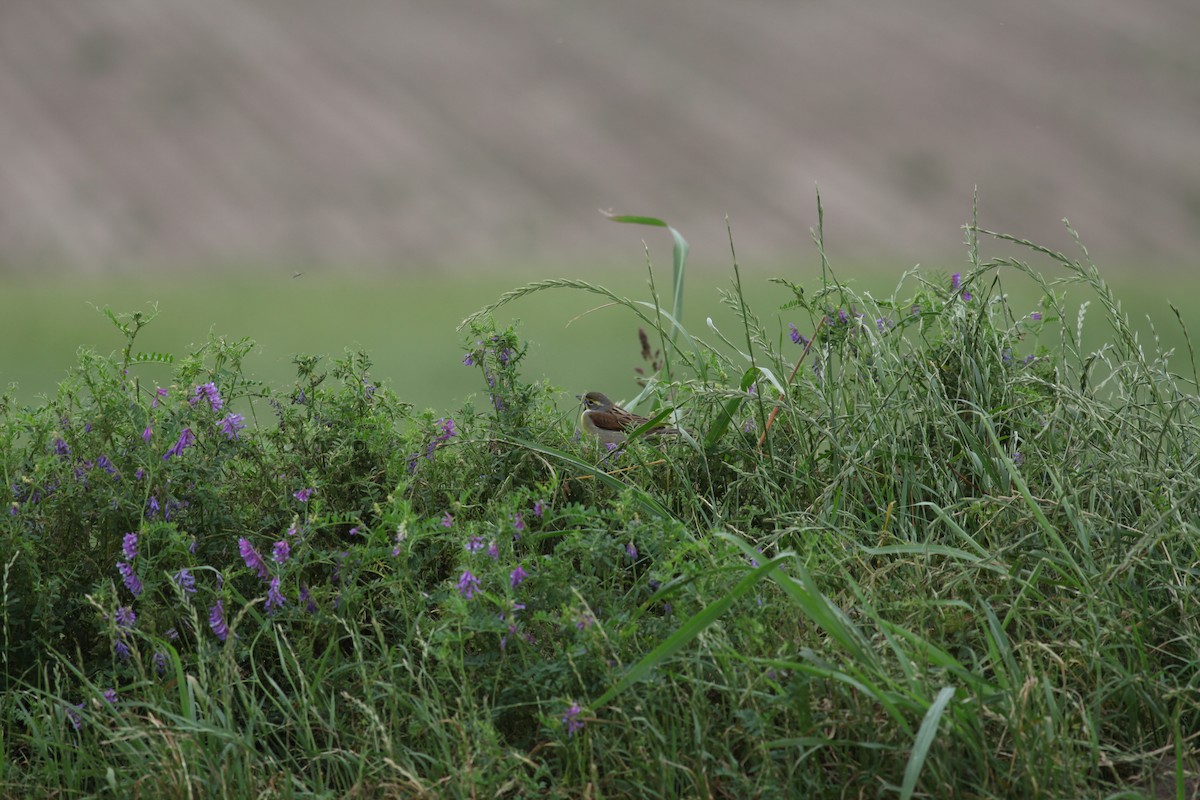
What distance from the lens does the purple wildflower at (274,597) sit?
69.7 inches

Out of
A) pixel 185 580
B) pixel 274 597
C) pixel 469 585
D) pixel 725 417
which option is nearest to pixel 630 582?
pixel 725 417

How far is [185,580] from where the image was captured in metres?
1.75

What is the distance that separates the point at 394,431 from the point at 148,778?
34.7 inches

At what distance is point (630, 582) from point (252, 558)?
28.6 inches

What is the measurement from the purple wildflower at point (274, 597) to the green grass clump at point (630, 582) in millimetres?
11

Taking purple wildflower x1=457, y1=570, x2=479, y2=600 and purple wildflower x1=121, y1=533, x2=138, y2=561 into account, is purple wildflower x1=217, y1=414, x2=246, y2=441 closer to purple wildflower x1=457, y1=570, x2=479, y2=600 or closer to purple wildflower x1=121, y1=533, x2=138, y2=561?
purple wildflower x1=121, y1=533, x2=138, y2=561

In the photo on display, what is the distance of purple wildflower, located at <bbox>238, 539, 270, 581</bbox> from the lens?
1.83 metres

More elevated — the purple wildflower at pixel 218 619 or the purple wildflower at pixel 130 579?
the purple wildflower at pixel 130 579

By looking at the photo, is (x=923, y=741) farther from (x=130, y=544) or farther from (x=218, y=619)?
(x=130, y=544)

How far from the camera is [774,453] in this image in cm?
237

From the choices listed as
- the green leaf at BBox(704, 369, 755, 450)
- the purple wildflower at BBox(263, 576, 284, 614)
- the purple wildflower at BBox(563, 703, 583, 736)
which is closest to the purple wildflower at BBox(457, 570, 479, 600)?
the purple wildflower at BBox(563, 703, 583, 736)

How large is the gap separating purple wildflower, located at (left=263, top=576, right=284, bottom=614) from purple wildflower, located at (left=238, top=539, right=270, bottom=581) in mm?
46

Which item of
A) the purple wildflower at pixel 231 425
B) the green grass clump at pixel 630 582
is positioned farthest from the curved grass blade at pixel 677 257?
the purple wildflower at pixel 231 425

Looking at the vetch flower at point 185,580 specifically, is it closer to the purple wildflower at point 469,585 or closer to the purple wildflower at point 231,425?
the purple wildflower at point 231,425
